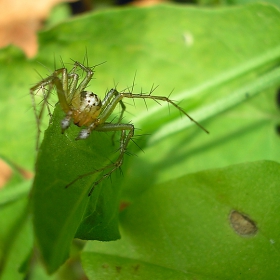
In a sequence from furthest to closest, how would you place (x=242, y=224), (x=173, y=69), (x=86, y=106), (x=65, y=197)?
(x=173, y=69) → (x=86, y=106) → (x=242, y=224) → (x=65, y=197)

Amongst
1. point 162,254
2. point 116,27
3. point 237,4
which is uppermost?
point 237,4

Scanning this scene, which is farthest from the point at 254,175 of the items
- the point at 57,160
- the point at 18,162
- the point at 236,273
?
the point at 18,162

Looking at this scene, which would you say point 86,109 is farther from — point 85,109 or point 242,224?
point 242,224

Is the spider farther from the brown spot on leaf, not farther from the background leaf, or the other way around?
the brown spot on leaf

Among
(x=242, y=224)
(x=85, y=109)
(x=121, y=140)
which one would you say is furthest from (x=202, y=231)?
(x=85, y=109)

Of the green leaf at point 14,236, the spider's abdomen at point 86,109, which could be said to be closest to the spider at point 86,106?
the spider's abdomen at point 86,109

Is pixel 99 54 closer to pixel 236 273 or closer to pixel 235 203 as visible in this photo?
pixel 235 203
